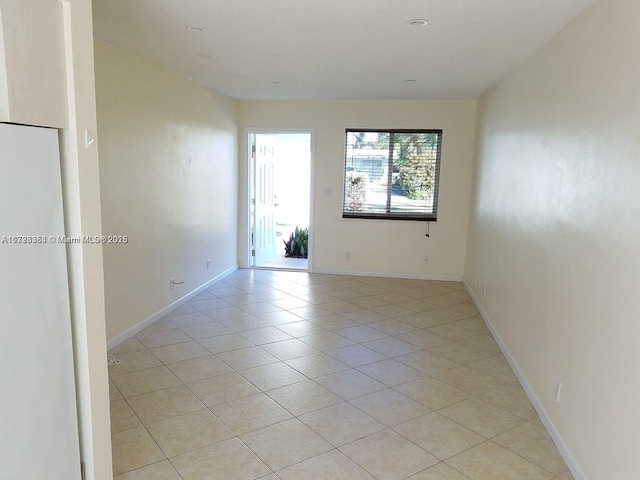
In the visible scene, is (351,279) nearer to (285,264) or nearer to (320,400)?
(285,264)

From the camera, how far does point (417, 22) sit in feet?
9.07

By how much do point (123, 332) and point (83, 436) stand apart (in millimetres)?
2004

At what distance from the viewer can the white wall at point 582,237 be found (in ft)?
6.13

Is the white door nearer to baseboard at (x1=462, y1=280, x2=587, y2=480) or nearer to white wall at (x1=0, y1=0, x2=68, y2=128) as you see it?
baseboard at (x1=462, y1=280, x2=587, y2=480)

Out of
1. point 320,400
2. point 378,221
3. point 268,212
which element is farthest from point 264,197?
point 320,400

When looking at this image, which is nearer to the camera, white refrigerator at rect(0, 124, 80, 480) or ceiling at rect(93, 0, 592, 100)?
white refrigerator at rect(0, 124, 80, 480)

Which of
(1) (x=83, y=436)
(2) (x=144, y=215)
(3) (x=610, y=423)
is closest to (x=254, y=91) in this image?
(2) (x=144, y=215)

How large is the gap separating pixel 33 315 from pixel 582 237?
8.21ft

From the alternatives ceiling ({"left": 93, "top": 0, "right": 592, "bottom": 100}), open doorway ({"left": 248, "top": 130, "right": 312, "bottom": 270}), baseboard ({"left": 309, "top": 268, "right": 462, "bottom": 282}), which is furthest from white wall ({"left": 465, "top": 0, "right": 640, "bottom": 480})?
open doorway ({"left": 248, "top": 130, "right": 312, "bottom": 270})

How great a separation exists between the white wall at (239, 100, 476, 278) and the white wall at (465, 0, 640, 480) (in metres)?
2.29

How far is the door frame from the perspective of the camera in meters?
6.43

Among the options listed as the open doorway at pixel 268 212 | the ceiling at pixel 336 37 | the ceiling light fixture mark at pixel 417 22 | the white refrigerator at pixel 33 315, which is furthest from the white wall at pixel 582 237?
the open doorway at pixel 268 212

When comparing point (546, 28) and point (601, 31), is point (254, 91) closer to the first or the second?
point (546, 28)

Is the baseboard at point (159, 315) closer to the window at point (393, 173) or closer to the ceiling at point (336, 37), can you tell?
the window at point (393, 173)
